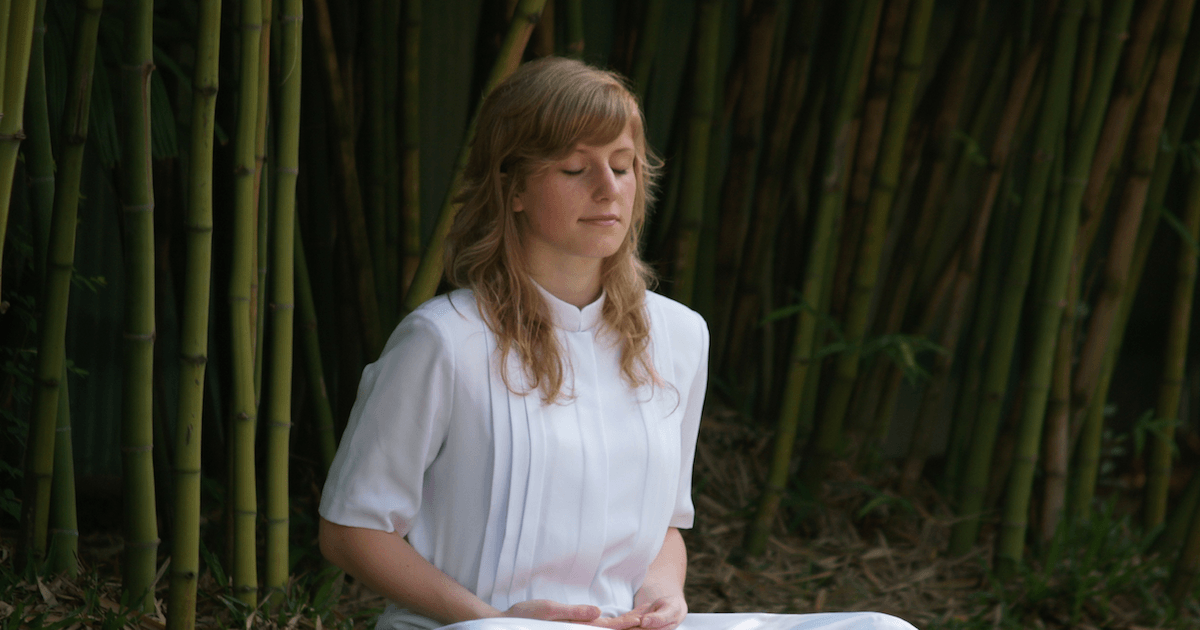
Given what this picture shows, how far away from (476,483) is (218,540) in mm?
890

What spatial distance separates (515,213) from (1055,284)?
124cm

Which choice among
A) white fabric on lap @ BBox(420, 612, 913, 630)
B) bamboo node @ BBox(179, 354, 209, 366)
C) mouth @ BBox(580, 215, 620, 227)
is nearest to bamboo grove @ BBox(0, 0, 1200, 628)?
bamboo node @ BBox(179, 354, 209, 366)

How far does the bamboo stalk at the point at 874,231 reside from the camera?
184 cm

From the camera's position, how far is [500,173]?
1.06 metres

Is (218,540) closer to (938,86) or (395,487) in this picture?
(395,487)

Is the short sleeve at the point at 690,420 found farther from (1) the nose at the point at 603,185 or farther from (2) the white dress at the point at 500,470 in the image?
(1) the nose at the point at 603,185

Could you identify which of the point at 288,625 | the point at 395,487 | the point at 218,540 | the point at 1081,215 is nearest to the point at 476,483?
the point at 395,487

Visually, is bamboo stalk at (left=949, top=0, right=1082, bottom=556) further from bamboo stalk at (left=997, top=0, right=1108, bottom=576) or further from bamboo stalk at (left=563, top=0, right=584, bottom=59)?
bamboo stalk at (left=563, top=0, right=584, bottom=59)

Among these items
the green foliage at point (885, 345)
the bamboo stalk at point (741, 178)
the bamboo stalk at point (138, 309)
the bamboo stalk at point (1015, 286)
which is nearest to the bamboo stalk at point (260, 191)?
the bamboo stalk at point (138, 309)

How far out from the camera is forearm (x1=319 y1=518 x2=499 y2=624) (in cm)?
99

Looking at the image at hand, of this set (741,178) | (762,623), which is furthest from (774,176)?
(762,623)

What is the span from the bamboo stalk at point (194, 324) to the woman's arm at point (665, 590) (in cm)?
57

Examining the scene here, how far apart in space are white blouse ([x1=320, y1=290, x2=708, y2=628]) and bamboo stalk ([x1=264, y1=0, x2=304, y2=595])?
32cm

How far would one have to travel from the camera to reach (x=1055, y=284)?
190 cm
